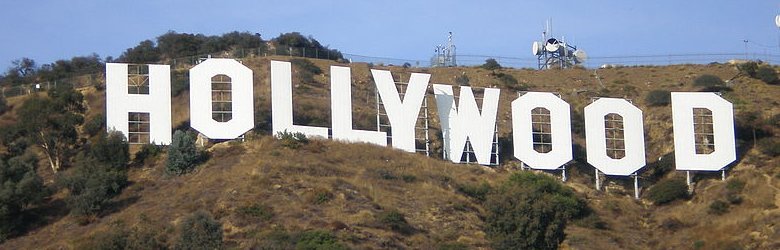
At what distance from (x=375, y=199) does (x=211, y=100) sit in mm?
9330

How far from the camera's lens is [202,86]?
61656 millimetres

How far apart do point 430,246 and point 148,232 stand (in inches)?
421

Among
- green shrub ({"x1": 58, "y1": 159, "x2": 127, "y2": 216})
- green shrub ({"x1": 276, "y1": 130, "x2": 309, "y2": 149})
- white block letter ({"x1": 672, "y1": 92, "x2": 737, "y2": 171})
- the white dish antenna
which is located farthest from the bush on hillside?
green shrub ({"x1": 58, "y1": 159, "x2": 127, "y2": 216})

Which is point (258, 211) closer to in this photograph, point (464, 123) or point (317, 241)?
point (317, 241)

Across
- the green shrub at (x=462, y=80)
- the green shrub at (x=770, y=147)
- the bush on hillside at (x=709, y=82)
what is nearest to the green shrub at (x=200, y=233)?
the green shrub at (x=770, y=147)

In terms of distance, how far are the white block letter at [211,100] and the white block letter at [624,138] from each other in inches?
627

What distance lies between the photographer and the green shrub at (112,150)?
60844 mm

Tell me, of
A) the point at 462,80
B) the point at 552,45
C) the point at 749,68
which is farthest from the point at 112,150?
the point at 749,68

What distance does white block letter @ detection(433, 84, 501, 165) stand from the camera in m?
65.0

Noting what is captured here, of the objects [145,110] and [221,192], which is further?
[145,110]

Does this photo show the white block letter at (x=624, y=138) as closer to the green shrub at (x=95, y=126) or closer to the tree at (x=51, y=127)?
the green shrub at (x=95, y=126)

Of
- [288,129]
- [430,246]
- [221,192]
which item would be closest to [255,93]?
[288,129]

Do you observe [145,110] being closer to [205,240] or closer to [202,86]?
[202,86]

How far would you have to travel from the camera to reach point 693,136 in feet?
213
